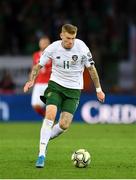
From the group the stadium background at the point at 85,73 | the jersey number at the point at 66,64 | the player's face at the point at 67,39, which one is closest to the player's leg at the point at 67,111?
the jersey number at the point at 66,64

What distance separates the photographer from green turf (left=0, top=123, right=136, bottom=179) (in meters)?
10.5

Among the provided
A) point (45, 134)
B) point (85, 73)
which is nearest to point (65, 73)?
point (45, 134)

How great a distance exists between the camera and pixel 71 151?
1364cm

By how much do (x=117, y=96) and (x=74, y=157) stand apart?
33.6 ft

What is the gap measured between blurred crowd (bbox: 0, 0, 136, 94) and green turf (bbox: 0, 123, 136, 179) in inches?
141

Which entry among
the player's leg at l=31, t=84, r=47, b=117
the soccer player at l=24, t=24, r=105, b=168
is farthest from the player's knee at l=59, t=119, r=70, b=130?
the player's leg at l=31, t=84, r=47, b=117

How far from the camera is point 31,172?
415 inches

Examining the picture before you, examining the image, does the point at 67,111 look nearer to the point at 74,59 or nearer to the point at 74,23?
the point at 74,59

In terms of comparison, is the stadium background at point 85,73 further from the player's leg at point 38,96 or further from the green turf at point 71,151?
the player's leg at point 38,96

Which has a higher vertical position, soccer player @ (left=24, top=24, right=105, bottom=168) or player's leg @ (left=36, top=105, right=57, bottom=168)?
soccer player @ (left=24, top=24, right=105, bottom=168)

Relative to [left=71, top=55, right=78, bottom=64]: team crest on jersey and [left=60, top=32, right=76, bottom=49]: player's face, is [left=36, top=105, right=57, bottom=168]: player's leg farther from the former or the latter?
[left=60, top=32, right=76, bottom=49]: player's face

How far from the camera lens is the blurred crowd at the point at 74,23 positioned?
77.0ft

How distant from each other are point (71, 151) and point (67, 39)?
2.98 meters

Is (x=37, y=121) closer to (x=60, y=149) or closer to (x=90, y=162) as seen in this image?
(x=60, y=149)
